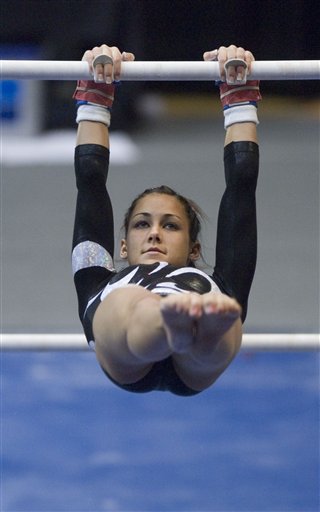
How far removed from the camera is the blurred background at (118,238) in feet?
11.6

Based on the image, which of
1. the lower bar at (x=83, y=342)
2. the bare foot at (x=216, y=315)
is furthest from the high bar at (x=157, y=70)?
the lower bar at (x=83, y=342)

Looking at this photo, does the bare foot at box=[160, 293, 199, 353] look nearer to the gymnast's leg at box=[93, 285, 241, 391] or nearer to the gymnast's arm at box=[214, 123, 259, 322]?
the gymnast's leg at box=[93, 285, 241, 391]

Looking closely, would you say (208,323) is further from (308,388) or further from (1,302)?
(1,302)

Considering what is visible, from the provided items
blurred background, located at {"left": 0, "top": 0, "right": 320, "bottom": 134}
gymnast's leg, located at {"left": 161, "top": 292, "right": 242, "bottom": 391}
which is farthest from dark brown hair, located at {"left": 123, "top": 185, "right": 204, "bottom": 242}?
blurred background, located at {"left": 0, "top": 0, "right": 320, "bottom": 134}

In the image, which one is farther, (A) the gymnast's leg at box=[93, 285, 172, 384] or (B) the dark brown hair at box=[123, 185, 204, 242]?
(B) the dark brown hair at box=[123, 185, 204, 242]

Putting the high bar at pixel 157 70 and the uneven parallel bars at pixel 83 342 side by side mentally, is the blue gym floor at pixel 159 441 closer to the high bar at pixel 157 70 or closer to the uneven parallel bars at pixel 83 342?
the uneven parallel bars at pixel 83 342

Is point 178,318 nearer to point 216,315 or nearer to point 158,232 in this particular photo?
point 216,315

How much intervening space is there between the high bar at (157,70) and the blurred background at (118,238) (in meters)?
1.61

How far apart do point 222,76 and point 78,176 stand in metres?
0.48

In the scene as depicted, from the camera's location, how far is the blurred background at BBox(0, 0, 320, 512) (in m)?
3.53

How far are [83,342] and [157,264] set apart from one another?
1.60 ft

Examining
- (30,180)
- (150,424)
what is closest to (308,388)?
(150,424)

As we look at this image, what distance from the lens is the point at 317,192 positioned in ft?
22.7

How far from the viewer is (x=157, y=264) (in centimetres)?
248
